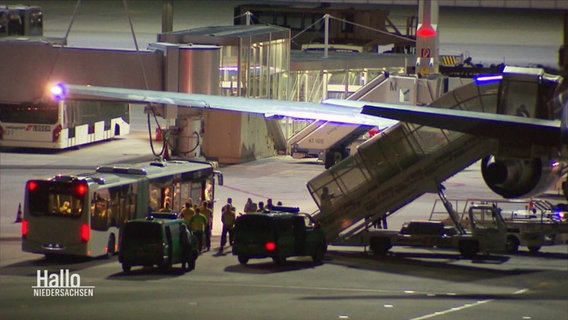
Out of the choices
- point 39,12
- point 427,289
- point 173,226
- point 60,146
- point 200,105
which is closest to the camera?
point 200,105

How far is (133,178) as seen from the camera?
3903cm

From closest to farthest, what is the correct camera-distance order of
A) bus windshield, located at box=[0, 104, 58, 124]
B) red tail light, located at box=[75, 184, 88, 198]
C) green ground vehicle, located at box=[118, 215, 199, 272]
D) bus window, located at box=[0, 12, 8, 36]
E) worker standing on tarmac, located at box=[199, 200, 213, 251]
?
green ground vehicle, located at box=[118, 215, 199, 272]
red tail light, located at box=[75, 184, 88, 198]
worker standing on tarmac, located at box=[199, 200, 213, 251]
bus windshield, located at box=[0, 104, 58, 124]
bus window, located at box=[0, 12, 8, 36]

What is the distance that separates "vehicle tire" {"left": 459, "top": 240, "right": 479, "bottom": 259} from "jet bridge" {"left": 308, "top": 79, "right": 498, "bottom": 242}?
73.5 inches

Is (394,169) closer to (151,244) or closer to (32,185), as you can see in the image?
(151,244)

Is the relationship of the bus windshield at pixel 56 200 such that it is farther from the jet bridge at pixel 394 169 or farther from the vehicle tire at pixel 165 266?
the jet bridge at pixel 394 169

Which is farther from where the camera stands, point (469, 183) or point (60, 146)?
point (60, 146)

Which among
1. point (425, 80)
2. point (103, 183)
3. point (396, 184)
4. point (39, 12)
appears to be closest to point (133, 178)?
point (103, 183)

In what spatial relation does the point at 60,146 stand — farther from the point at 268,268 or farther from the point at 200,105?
the point at 200,105

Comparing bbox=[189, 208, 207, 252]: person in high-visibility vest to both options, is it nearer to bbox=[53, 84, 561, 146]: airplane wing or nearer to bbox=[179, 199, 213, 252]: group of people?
bbox=[179, 199, 213, 252]: group of people

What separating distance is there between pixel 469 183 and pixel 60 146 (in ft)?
59.6

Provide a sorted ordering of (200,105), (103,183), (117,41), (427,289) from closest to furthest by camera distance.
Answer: (200,105), (427,289), (103,183), (117,41)

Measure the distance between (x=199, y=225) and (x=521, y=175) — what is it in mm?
14572

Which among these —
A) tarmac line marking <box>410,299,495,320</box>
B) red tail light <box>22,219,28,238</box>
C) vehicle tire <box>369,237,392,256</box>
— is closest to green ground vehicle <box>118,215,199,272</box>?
red tail light <box>22,219,28,238</box>

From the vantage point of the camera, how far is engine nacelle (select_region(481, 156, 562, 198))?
24645mm
